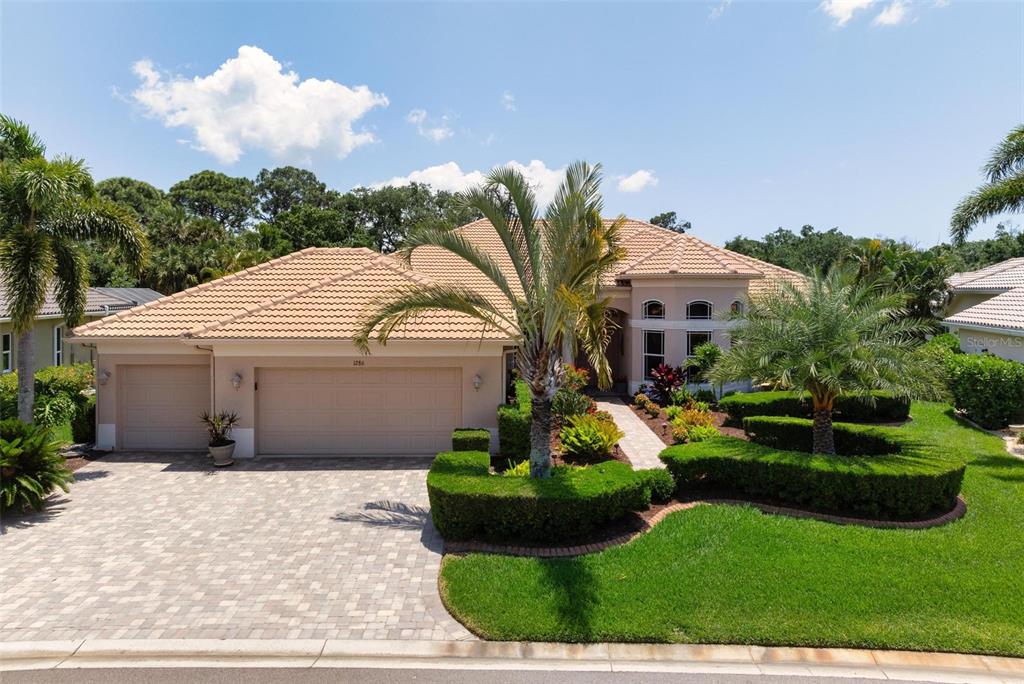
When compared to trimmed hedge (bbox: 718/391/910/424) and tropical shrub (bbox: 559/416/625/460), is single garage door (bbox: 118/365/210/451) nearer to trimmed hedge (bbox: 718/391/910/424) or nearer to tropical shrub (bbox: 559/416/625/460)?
tropical shrub (bbox: 559/416/625/460)

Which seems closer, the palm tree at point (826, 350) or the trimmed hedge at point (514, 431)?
the palm tree at point (826, 350)

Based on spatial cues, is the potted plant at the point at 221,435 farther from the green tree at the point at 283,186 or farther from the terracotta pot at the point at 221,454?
the green tree at the point at 283,186

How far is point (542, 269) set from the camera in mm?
9453

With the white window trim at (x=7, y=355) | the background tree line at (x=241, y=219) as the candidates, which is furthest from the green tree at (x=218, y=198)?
the white window trim at (x=7, y=355)

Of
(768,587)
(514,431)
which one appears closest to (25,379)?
(514,431)

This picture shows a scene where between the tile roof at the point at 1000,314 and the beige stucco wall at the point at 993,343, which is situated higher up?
the tile roof at the point at 1000,314

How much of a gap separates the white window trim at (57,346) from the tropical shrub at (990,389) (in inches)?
1244

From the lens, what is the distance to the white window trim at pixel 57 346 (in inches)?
910

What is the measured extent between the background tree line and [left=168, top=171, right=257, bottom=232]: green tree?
3.8 inches

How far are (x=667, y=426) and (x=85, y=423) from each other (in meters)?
14.9

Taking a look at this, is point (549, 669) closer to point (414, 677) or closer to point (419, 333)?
point (414, 677)

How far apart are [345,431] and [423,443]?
1.88m

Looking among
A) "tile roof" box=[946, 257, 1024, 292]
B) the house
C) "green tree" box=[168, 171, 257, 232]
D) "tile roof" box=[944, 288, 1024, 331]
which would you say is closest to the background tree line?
"green tree" box=[168, 171, 257, 232]

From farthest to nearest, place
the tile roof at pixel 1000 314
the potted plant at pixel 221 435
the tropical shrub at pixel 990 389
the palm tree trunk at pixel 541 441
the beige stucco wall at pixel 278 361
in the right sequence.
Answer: the tile roof at pixel 1000 314 → the tropical shrub at pixel 990 389 → the beige stucco wall at pixel 278 361 → the potted plant at pixel 221 435 → the palm tree trunk at pixel 541 441
